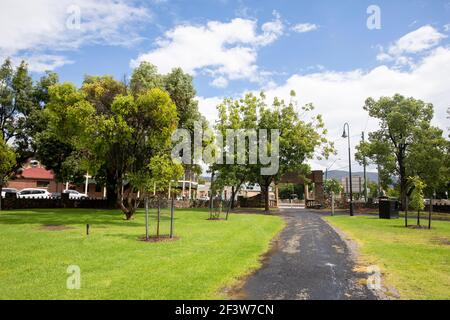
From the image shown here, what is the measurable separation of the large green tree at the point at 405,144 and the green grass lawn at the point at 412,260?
23.9 metres

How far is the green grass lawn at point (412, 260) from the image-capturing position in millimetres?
8125

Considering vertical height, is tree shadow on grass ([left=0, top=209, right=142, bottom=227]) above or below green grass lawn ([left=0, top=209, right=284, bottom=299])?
below

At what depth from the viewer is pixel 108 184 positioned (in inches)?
1502

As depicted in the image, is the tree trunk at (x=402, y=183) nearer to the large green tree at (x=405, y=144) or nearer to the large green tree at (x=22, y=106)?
the large green tree at (x=405, y=144)

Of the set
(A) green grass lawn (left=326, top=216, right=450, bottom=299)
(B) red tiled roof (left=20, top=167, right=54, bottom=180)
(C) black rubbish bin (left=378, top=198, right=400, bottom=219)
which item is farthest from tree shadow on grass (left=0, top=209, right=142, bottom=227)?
(B) red tiled roof (left=20, top=167, right=54, bottom=180)

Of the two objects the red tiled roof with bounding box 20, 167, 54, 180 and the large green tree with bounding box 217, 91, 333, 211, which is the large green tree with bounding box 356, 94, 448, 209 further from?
the red tiled roof with bounding box 20, 167, 54, 180

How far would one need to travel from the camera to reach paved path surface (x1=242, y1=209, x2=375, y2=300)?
301 inches

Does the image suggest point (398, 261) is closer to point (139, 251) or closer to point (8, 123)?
point (139, 251)

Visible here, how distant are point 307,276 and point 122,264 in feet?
17.2

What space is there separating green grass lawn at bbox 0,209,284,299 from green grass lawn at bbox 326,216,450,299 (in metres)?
3.94

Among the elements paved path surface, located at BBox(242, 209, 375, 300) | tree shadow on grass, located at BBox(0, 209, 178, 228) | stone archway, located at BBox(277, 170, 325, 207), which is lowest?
tree shadow on grass, located at BBox(0, 209, 178, 228)

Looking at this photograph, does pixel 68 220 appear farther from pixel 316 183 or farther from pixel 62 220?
pixel 316 183
